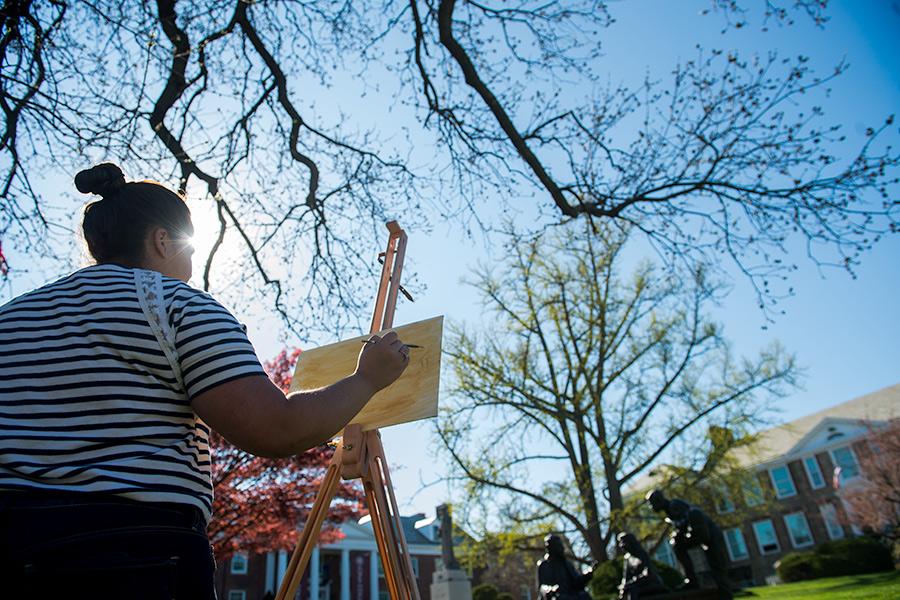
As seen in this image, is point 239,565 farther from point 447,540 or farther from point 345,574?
point 447,540

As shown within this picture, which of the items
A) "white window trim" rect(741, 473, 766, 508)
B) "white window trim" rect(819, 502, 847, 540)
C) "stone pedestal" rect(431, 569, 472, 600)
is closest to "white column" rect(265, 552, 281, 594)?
"stone pedestal" rect(431, 569, 472, 600)

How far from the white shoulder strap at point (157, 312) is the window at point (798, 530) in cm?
3683

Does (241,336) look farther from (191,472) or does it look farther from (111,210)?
(111,210)

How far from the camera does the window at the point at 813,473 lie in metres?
30.3

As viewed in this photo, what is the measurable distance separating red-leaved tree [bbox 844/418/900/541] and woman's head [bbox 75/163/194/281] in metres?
25.6

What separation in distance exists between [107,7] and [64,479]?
17.1ft

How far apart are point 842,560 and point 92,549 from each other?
980 inches

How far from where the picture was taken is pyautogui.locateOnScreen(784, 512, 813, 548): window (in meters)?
30.0

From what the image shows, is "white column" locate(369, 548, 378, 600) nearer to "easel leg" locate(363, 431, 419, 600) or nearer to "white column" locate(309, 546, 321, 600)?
"white column" locate(309, 546, 321, 600)

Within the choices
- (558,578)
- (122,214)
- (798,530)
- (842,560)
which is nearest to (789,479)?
(798,530)

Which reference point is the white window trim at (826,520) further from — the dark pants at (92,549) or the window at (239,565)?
the dark pants at (92,549)

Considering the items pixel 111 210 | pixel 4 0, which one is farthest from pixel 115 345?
pixel 4 0

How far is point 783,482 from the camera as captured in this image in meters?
32.0

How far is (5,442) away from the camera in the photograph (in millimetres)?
952
